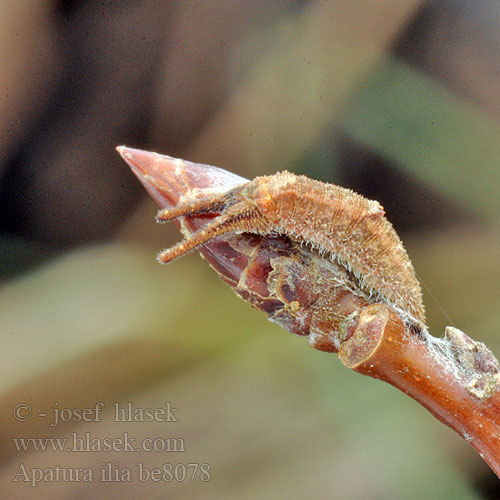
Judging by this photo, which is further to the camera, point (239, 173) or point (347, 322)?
point (239, 173)

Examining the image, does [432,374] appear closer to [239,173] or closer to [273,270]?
[273,270]

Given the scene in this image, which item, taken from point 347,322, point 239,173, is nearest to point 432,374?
point 347,322

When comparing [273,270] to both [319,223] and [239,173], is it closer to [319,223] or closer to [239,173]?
[319,223]

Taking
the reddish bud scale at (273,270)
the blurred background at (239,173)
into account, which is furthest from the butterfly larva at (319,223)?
the blurred background at (239,173)

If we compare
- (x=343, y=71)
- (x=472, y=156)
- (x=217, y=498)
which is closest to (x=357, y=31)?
(x=343, y=71)

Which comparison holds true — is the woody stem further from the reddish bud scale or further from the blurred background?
the blurred background
